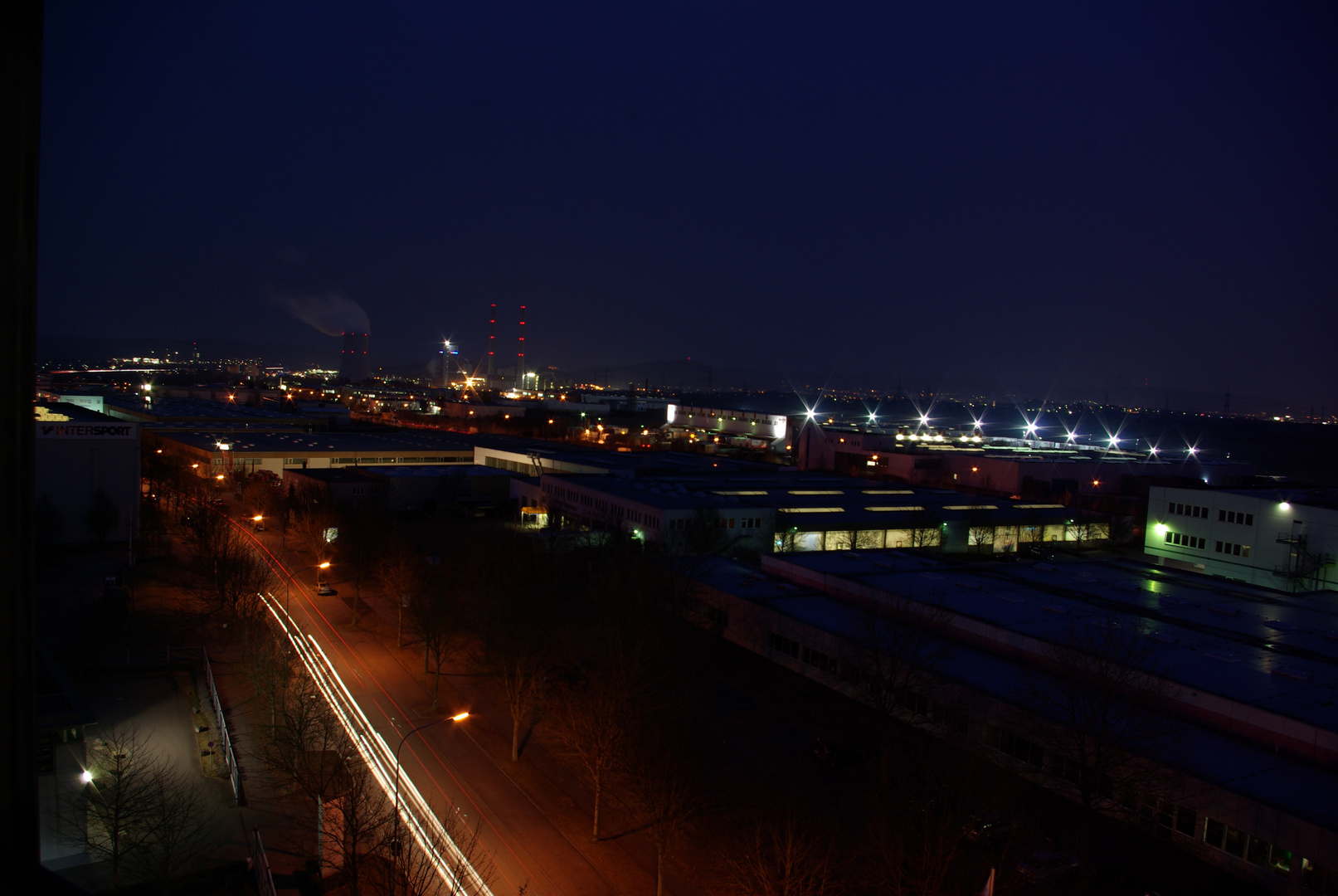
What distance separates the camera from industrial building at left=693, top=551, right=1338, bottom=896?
5.18 metres

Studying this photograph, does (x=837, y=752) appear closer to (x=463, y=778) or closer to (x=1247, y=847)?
(x=1247, y=847)

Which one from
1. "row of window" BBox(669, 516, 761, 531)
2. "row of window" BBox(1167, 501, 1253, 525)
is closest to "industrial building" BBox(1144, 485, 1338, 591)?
"row of window" BBox(1167, 501, 1253, 525)

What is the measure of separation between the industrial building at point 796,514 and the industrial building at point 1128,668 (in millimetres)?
2731

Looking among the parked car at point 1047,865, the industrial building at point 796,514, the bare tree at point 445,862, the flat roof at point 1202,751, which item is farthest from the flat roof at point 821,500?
→ the parked car at point 1047,865

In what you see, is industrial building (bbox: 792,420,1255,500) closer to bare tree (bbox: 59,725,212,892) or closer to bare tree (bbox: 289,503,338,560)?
bare tree (bbox: 289,503,338,560)

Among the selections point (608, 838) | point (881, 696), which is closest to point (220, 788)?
point (608, 838)

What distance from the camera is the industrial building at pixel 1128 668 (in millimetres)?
5180

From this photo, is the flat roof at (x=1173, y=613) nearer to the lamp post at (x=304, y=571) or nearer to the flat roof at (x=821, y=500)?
the flat roof at (x=821, y=500)

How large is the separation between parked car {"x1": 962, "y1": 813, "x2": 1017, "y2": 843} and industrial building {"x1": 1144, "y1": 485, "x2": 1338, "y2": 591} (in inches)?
417

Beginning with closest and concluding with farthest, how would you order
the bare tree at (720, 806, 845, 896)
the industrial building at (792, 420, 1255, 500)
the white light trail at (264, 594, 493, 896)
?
1. the bare tree at (720, 806, 845, 896)
2. the white light trail at (264, 594, 493, 896)
3. the industrial building at (792, 420, 1255, 500)

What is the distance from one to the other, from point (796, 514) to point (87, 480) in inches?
475

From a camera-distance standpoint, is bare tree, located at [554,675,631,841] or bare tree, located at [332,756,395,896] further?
bare tree, located at [554,675,631,841]

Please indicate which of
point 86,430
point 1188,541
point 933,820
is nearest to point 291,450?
point 86,430

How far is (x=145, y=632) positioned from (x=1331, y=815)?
10.8 meters
